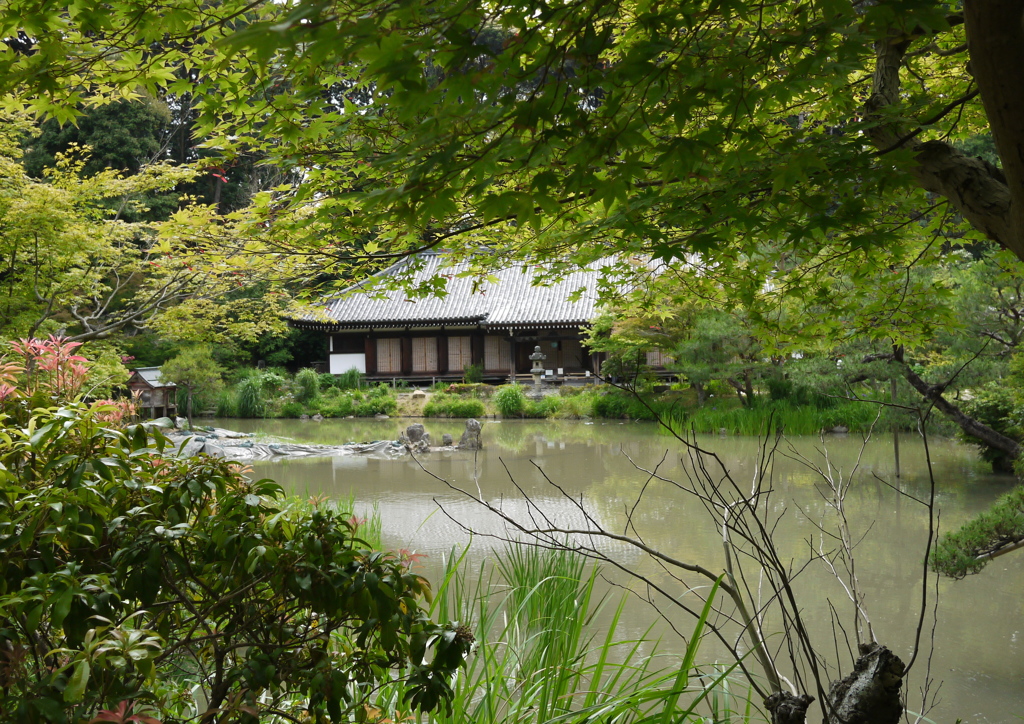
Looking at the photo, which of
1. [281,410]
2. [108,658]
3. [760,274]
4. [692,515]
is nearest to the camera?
[108,658]

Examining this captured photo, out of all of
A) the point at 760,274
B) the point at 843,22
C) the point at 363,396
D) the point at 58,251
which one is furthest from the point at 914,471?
the point at 363,396

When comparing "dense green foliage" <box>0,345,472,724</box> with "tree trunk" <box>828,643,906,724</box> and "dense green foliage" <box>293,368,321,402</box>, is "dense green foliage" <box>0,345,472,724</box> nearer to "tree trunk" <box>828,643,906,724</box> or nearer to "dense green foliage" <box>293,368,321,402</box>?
"tree trunk" <box>828,643,906,724</box>

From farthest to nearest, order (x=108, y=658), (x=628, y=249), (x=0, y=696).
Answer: (x=628, y=249) → (x=0, y=696) → (x=108, y=658)

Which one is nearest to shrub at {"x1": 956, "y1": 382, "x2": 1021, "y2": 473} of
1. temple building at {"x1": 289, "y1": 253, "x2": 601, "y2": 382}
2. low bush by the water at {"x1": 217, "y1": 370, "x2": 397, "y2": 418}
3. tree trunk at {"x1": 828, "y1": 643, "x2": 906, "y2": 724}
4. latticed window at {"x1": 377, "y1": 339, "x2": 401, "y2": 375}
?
tree trunk at {"x1": 828, "y1": 643, "x2": 906, "y2": 724}

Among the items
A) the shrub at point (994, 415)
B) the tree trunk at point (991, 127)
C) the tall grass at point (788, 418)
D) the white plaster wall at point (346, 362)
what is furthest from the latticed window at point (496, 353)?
the tree trunk at point (991, 127)

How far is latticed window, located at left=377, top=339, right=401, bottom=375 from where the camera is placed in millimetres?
20438

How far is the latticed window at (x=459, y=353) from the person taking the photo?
65.3 ft

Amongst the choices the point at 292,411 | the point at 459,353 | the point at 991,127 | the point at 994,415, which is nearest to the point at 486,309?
the point at 459,353

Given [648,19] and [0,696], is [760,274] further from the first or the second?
[0,696]

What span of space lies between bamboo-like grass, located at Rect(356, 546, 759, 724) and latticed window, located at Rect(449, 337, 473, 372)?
50.0 feet

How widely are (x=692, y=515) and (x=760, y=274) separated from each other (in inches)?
153

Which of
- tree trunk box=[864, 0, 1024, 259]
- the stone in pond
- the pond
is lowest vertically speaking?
the pond

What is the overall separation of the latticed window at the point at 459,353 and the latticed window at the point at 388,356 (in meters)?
Answer: 1.61

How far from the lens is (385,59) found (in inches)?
47.5
